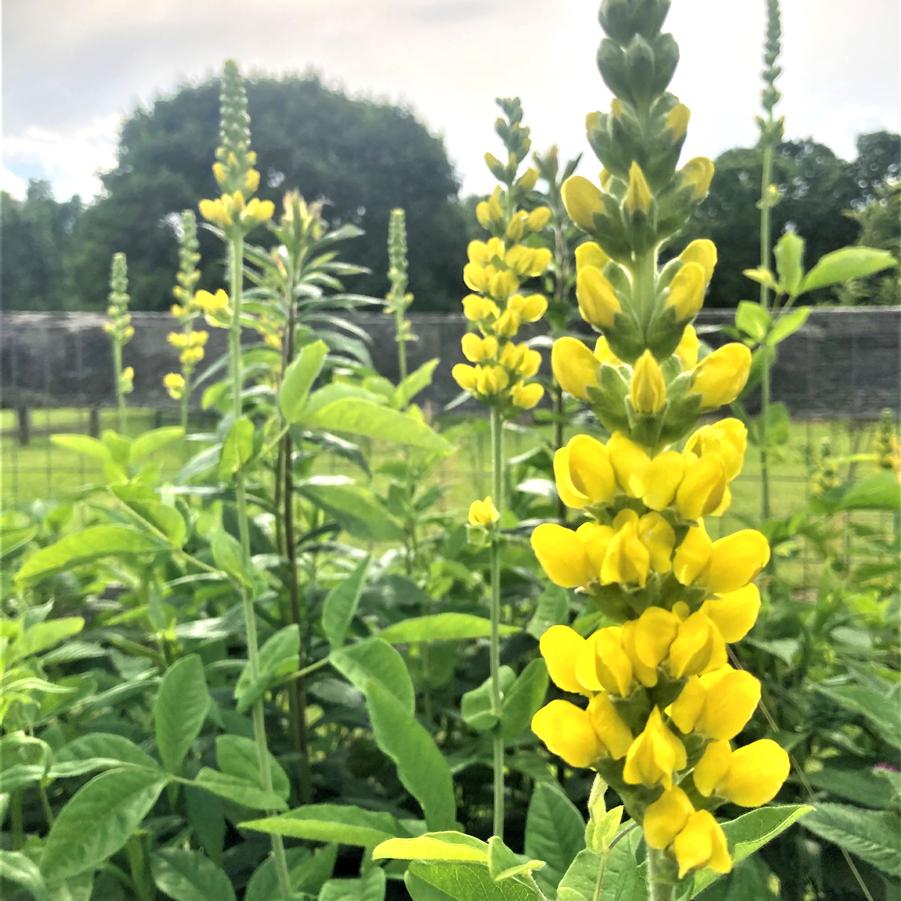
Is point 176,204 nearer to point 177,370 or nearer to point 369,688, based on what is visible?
point 177,370

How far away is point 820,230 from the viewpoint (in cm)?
1686

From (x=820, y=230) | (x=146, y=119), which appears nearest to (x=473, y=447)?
(x=820, y=230)

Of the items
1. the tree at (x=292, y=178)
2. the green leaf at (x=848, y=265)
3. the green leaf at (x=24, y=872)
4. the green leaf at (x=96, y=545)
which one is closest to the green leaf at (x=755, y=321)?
the green leaf at (x=848, y=265)

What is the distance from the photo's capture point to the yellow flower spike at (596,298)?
556mm

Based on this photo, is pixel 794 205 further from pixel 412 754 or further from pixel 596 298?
pixel 596 298

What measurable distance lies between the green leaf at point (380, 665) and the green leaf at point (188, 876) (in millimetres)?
339

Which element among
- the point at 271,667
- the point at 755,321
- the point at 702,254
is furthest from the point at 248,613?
the point at 755,321

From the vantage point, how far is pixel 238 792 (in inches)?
40.0

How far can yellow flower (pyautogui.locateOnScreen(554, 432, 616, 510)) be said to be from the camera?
538mm

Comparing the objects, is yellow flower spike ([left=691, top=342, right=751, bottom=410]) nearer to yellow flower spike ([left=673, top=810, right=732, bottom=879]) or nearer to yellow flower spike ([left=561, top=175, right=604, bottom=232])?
yellow flower spike ([left=561, top=175, right=604, bottom=232])

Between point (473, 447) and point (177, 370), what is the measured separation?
1.42 m

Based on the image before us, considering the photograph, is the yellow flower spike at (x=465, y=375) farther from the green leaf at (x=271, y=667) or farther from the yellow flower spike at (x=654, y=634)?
the yellow flower spike at (x=654, y=634)

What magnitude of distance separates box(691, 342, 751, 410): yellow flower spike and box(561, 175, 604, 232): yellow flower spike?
13 centimetres

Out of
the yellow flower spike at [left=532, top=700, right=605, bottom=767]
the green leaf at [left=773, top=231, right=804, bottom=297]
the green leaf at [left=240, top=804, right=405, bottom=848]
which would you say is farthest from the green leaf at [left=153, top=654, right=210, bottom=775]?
the green leaf at [left=773, top=231, right=804, bottom=297]
